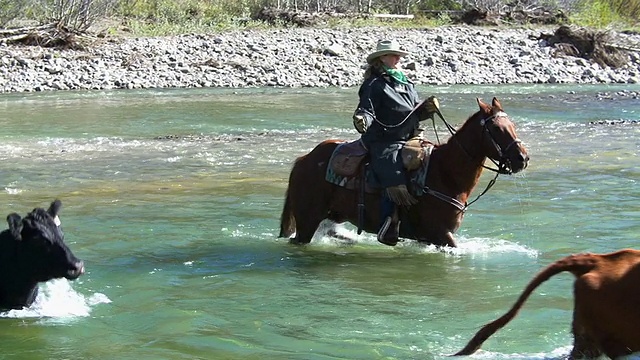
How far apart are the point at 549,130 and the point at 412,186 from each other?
12138 millimetres

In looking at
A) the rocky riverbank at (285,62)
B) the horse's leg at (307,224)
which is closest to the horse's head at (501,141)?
the horse's leg at (307,224)

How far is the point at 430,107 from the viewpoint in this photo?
955cm

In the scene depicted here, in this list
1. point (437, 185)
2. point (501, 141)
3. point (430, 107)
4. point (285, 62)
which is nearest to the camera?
point (501, 141)

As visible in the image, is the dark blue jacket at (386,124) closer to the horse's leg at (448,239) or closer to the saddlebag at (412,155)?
the saddlebag at (412,155)

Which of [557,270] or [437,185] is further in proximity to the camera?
[437,185]

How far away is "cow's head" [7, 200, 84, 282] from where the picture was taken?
7.52 metres

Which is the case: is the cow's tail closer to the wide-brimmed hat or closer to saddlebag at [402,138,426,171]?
saddlebag at [402,138,426,171]

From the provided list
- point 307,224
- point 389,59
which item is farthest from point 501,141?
point 307,224

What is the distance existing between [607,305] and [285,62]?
28455 millimetres

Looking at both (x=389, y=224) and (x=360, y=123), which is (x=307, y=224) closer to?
(x=389, y=224)

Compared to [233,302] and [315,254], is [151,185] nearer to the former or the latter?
[315,254]

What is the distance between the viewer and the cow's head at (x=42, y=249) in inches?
296

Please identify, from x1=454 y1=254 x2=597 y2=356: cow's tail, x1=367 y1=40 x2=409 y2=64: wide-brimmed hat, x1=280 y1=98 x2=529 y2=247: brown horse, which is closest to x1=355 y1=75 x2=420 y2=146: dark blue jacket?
x1=367 y1=40 x2=409 y2=64: wide-brimmed hat

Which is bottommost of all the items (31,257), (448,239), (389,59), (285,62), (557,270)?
(285,62)
